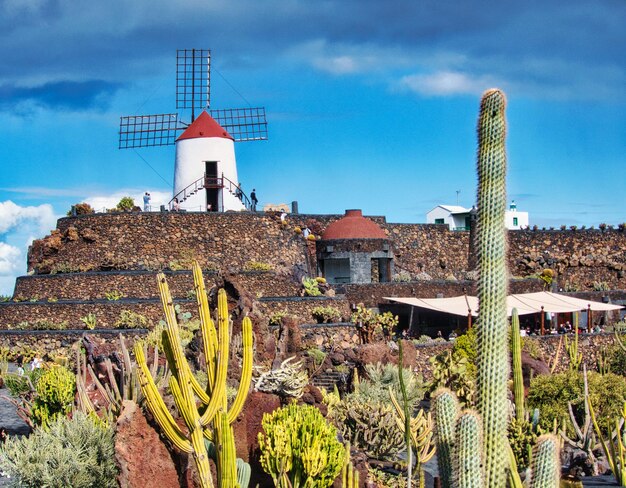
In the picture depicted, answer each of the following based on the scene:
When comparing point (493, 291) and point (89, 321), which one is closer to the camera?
point (493, 291)

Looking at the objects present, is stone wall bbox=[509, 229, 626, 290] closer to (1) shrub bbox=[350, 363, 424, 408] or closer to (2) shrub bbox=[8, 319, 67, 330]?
(1) shrub bbox=[350, 363, 424, 408]

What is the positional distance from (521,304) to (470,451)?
19398mm

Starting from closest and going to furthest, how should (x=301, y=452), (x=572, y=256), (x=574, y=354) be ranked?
(x=301, y=452) → (x=574, y=354) → (x=572, y=256)

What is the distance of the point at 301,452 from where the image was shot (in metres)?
9.58

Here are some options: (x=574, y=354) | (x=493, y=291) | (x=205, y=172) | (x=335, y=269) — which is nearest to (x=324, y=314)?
(x=574, y=354)

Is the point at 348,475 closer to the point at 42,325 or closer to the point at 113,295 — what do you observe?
the point at 42,325

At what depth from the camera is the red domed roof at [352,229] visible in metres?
29.8

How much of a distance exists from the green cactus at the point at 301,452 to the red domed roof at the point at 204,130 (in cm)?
2339

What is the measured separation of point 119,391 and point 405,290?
16861 mm

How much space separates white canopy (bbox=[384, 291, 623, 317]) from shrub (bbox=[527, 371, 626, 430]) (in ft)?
26.5

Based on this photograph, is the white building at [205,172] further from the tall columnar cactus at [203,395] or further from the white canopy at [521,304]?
the tall columnar cactus at [203,395]

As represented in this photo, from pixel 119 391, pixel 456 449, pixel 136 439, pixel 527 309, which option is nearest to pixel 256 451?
pixel 136 439

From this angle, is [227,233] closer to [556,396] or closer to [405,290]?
[405,290]

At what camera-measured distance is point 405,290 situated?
28.0m
